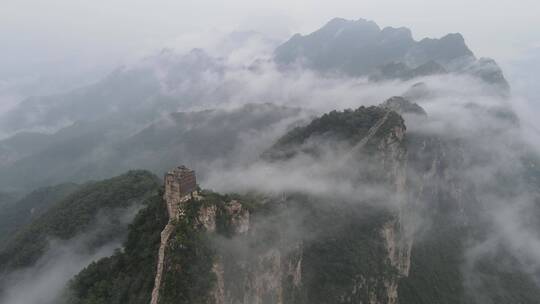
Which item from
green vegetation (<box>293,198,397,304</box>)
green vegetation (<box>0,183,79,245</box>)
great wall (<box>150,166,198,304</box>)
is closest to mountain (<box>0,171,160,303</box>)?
green vegetation (<box>293,198,397,304</box>)

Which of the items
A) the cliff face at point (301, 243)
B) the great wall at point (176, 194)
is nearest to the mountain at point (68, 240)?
the cliff face at point (301, 243)

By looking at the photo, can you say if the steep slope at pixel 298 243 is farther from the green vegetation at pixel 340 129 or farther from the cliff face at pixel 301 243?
the green vegetation at pixel 340 129

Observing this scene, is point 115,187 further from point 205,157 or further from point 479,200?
point 479,200

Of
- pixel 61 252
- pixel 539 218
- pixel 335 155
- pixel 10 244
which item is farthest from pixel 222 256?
pixel 539 218

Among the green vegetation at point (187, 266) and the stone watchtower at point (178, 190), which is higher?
the stone watchtower at point (178, 190)

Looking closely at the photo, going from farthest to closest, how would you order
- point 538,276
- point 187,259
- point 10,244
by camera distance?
point 538,276
point 10,244
point 187,259

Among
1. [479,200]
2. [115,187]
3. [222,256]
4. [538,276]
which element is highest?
[222,256]

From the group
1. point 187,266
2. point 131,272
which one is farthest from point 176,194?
point 131,272
